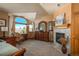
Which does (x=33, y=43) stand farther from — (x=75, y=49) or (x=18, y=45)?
(x=75, y=49)

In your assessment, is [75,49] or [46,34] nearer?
[75,49]

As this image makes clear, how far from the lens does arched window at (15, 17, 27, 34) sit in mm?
2604

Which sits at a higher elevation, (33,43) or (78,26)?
(78,26)

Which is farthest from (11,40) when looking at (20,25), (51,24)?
(51,24)

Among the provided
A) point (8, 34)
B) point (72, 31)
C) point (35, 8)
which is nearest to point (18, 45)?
point (8, 34)

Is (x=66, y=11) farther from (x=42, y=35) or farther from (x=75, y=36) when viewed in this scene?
(x=42, y=35)

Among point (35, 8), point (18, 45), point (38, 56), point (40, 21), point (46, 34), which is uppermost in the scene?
point (35, 8)

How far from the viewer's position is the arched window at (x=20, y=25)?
260 centimetres

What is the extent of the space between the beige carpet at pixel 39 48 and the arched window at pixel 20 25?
0.22 metres

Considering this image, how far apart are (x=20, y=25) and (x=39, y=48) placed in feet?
1.84

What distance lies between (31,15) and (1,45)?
767 mm

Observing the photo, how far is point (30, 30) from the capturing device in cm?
262

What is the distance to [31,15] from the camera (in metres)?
2.60

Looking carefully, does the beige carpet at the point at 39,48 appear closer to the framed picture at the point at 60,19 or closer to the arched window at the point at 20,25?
the arched window at the point at 20,25
